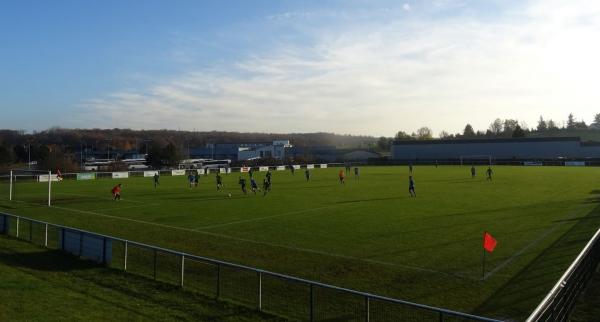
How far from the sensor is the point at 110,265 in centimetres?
1573

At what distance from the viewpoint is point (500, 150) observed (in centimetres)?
11431

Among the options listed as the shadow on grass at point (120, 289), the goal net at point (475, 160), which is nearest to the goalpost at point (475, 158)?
the goal net at point (475, 160)

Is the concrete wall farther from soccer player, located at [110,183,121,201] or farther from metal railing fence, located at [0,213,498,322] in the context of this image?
metal railing fence, located at [0,213,498,322]

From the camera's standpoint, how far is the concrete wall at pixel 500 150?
10712cm

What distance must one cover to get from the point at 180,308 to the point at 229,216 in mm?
15721

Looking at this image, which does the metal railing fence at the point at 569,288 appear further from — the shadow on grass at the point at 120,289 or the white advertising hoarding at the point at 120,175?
the white advertising hoarding at the point at 120,175

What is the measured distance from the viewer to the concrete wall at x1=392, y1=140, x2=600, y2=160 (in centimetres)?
10712

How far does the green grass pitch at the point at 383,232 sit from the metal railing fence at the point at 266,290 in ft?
4.33

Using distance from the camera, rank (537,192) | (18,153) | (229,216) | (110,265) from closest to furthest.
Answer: (110,265)
(229,216)
(537,192)
(18,153)

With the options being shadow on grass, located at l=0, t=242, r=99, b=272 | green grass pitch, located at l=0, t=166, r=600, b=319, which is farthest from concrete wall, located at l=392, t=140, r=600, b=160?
shadow on grass, located at l=0, t=242, r=99, b=272

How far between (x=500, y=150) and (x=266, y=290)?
372ft

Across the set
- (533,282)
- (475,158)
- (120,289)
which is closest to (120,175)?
(120,289)

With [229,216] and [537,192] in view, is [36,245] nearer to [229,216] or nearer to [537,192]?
[229,216]

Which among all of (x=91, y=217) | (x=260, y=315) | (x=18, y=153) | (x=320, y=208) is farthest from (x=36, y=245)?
(x=18, y=153)
